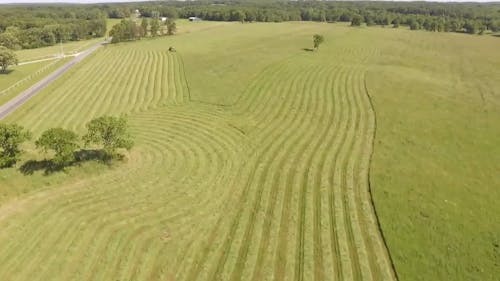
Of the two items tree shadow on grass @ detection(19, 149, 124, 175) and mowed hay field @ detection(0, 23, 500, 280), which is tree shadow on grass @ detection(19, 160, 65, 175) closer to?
tree shadow on grass @ detection(19, 149, 124, 175)

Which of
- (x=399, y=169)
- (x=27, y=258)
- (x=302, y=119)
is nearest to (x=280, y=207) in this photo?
(x=399, y=169)

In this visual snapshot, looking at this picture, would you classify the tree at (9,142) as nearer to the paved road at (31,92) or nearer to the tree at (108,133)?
the tree at (108,133)

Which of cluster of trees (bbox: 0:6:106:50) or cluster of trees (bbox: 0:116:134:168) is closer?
cluster of trees (bbox: 0:116:134:168)

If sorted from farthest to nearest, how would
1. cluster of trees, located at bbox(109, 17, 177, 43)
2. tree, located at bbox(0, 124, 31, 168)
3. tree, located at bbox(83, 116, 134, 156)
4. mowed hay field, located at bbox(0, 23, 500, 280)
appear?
cluster of trees, located at bbox(109, 17, 177, 43) < tree, located at bbox(83, 116, 134, 156) < tree, located at bbox(0, 124, 31, 168) < mowed hay field, located at bbox(0, 23, 500, 280)

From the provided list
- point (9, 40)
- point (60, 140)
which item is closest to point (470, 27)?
point (60, 140)

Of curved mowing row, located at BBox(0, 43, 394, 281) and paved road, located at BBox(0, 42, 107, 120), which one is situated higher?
paved road, located at BBox(0, 42, 107, 120)

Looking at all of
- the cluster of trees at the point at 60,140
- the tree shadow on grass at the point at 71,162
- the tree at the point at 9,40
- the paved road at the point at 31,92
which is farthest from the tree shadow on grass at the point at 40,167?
the tree at the point at 9,40

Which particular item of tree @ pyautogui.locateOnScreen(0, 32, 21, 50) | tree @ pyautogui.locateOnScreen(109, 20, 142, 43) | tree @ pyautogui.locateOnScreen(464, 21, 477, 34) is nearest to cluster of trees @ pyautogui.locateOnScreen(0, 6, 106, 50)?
tree @ pyautogui.locateOnScreen(0, 32, 21, 50)

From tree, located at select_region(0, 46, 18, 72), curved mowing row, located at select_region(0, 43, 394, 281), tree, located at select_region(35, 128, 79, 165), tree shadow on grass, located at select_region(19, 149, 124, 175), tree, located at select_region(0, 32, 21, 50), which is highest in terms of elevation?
tree, located at select_region(0, 32, 21, 50)
